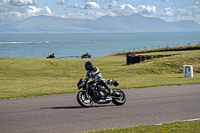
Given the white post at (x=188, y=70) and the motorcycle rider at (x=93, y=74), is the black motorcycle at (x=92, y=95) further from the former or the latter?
the white post at (x=188, y=70)

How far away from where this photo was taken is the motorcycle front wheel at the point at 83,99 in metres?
12.0

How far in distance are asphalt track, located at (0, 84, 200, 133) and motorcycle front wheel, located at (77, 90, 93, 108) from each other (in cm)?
21

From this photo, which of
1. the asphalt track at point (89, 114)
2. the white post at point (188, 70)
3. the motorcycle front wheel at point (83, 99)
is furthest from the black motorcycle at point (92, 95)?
the white post at point (188, 70)

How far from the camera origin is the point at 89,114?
10680 millimetres

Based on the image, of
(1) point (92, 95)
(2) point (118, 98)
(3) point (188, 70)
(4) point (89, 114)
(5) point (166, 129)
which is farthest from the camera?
(3) point (188, 70)

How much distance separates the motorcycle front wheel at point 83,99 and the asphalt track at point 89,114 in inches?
8.2

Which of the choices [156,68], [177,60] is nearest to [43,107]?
[156,68]

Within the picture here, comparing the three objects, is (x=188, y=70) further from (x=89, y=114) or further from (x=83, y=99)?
(x=89, y=114)

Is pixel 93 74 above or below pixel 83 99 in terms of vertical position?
above

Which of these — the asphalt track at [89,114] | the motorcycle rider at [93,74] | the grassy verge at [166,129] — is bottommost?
the asphalt track at [89,114]

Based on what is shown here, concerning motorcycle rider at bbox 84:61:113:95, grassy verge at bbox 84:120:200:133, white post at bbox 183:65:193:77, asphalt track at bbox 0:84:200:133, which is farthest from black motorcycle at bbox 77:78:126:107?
white post at bbox 183:65:193:77

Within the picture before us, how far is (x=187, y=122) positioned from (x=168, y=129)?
47.7 inches

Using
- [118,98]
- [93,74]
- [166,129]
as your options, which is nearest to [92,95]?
[93,74]

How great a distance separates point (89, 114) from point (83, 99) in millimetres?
1512
